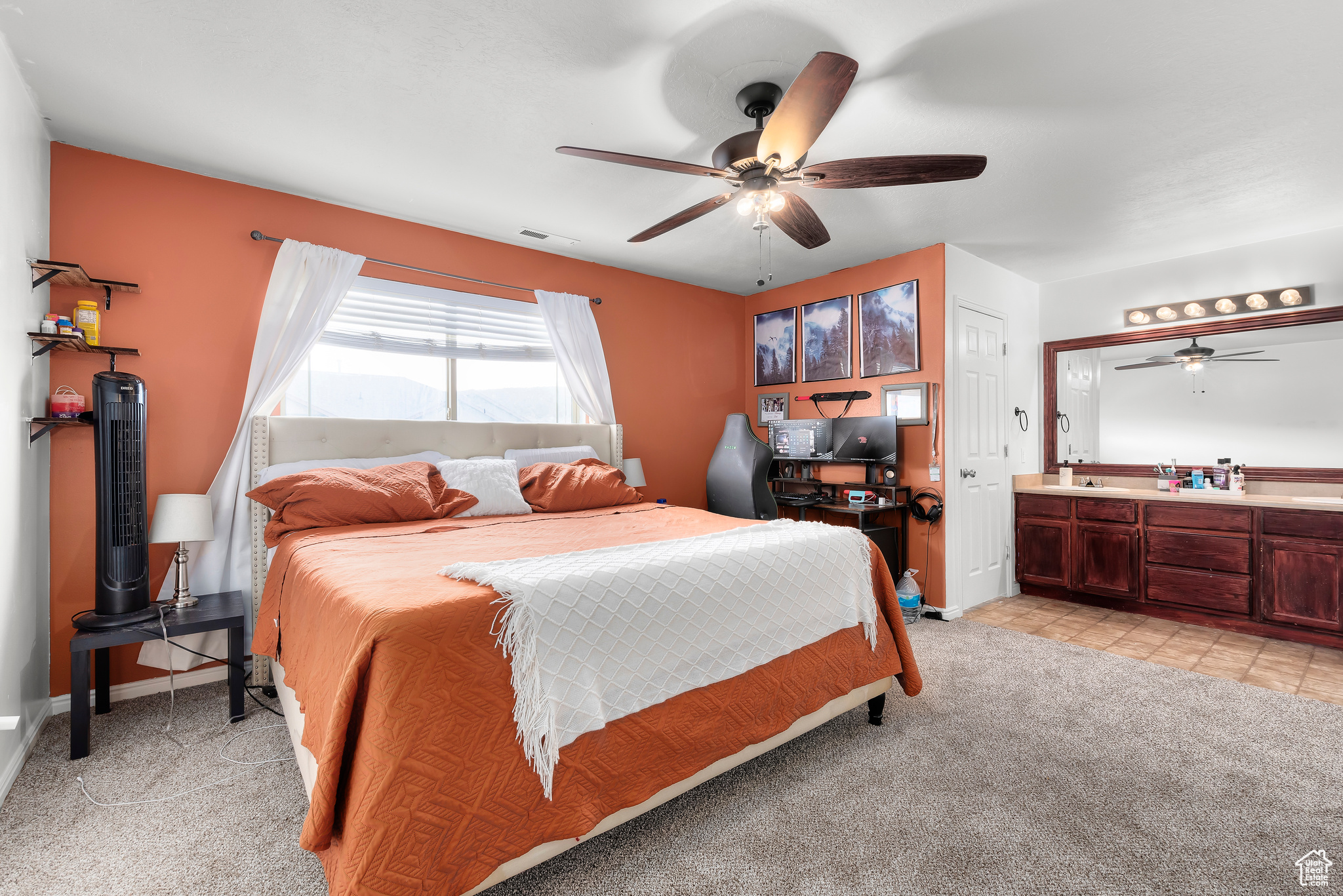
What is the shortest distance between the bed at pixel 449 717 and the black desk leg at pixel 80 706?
0.53 metres

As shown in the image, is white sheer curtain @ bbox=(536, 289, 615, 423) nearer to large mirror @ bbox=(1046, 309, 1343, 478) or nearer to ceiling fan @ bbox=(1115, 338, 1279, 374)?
large mirror @ bbox=(1046, 309, 1343, 478)

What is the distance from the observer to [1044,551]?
15.0ft

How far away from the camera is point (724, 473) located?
14.6ft

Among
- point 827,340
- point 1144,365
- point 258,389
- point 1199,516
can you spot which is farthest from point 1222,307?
point 258,389

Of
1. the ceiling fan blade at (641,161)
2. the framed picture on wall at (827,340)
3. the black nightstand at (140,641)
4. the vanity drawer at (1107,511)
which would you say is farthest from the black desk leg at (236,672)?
Answer: the vanity drawer at (1107,511)

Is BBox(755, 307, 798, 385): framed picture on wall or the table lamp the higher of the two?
BBox(755, 307, 798, 385): framed picture on wall

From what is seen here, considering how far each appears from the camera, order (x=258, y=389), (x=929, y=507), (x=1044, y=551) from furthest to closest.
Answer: (x=1044, y=551), (x=929, y=507), (x=258, y=389)

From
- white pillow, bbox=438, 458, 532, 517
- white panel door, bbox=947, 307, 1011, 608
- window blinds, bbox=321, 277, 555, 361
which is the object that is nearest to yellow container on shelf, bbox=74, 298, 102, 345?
window blinds, bbox=321, 277, 555, 361

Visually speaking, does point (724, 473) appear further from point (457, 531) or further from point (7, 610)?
point (7, 610)

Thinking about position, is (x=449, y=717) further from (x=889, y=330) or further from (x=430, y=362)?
(x=889, y=330)

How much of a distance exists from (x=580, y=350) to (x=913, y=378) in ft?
8.24

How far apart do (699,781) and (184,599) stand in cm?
248

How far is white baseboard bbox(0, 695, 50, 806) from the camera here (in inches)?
76.5

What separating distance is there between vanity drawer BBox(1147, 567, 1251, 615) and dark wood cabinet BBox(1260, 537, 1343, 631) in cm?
10
